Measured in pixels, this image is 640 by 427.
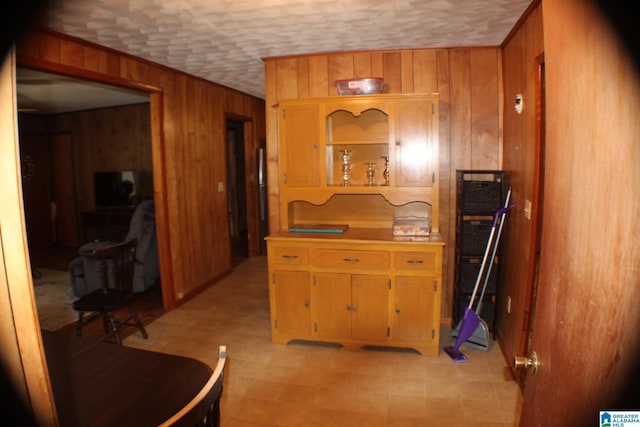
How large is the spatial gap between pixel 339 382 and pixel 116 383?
161cm

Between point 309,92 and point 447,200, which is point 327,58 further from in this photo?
point 447,200

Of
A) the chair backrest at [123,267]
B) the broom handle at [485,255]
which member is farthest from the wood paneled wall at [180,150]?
the broom handle at [485,255]

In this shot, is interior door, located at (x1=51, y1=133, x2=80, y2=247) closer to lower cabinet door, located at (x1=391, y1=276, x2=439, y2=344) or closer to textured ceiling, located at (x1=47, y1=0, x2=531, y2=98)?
textured ceiling, located at (x1=47, y1=0, x2=531, y2=98)

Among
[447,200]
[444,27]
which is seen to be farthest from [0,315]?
[447,200]

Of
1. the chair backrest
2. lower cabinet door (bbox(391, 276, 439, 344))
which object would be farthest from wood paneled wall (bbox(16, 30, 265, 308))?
lower cabinet door (bbox(391, 276, 439, 344))

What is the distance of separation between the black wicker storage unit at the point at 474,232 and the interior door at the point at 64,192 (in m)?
6.70

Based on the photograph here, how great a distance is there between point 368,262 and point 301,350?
2.94 ft

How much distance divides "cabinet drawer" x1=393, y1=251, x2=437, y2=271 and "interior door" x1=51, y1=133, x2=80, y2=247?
642cm

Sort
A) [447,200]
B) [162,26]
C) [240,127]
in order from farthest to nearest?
[240,127]
[447,200]
[162,26]

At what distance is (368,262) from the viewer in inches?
112

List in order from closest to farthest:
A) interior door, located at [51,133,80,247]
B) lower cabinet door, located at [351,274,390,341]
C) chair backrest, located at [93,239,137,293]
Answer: lower cabinet door, located at [351,274,390,341]
chair backrest, located at [93,239,137,293]
interior door, located at [51,133,80,247]

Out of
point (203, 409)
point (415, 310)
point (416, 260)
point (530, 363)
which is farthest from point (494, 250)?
point (203, 409)

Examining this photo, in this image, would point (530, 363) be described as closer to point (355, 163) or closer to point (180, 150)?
point (355, 163)

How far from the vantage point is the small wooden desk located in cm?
110
